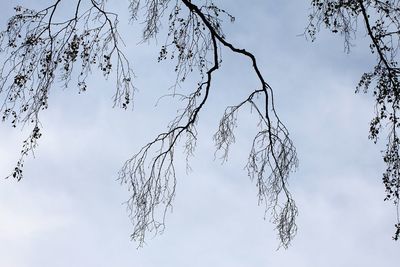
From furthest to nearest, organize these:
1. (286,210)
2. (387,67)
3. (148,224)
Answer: (387,67) → (286,210) → (148,224)

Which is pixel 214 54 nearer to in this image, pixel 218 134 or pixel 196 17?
pixel 196 17

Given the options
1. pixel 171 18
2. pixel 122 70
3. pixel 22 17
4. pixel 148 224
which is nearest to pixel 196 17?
pixel 171 18

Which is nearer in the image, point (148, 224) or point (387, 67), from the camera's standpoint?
point (148, 224)

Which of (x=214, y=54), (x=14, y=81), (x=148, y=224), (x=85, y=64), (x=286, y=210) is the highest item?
(x=214, y=54)

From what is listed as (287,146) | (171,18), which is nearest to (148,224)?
(287,146)

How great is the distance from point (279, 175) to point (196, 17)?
1.96m

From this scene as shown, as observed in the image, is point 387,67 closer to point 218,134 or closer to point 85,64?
point 218,134

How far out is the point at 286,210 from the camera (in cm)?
615

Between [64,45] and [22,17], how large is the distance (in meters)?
0.54

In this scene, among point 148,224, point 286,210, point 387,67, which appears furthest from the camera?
point 387,67

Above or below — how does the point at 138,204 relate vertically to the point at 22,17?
below

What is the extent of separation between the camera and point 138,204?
5816 millimetres


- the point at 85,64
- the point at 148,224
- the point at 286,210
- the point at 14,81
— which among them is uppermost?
the point at 85,64

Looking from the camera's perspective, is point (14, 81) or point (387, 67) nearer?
point (14, 81)
